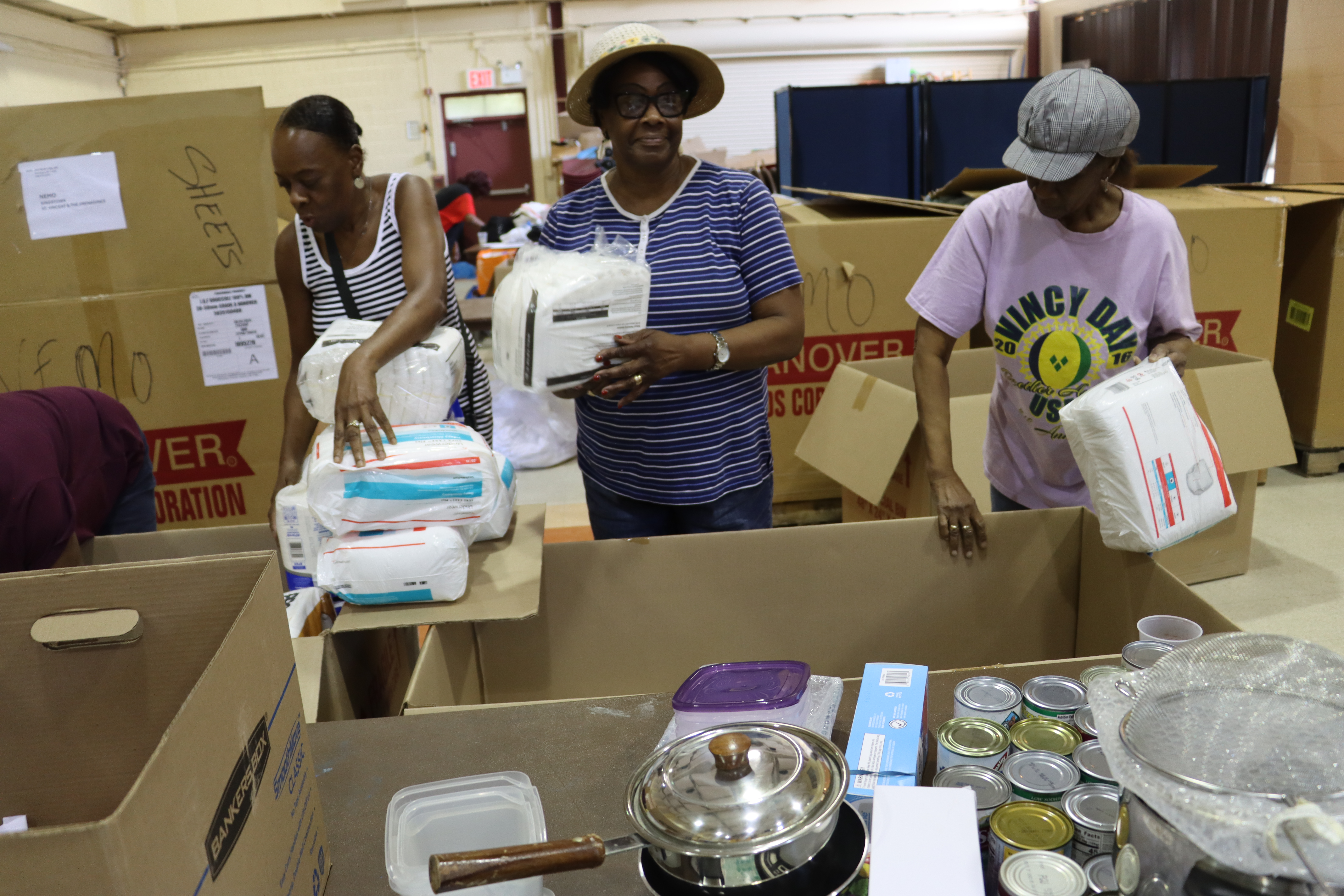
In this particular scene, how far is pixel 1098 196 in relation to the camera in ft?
5.10

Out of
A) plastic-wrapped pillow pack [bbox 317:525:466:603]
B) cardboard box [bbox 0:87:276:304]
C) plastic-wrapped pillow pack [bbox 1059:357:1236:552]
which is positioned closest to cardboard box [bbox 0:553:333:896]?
plastic-wrapped pillow pack [bbox 317:525:466:603]

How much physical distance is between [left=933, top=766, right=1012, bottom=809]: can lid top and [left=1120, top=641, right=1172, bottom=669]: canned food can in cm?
25

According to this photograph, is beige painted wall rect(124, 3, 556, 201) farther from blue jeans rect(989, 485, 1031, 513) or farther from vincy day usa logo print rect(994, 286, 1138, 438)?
vincy day usa logo print rect(994, 286, 1138, 438)

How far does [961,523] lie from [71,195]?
2329mm

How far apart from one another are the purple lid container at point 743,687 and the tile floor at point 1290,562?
152cm

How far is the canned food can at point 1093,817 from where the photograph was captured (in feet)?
2.31

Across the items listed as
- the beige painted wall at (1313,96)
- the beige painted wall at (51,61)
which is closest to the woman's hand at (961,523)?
the beige painted wall at (1313,96)

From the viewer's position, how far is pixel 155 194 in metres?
2.41

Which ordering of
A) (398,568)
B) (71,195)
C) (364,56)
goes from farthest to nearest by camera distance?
(364,56) → (71,195) → (398,568)

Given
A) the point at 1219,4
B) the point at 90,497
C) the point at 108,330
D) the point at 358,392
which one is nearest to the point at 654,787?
the point at 358,392

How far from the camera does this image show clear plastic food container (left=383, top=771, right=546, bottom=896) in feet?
2.59

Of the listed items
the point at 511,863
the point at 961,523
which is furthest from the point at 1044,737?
the point at 961,523

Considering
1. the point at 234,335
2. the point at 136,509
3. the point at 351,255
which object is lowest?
the point at 136,509

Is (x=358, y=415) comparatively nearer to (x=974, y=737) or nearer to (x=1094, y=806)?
(x=974, y=737)
